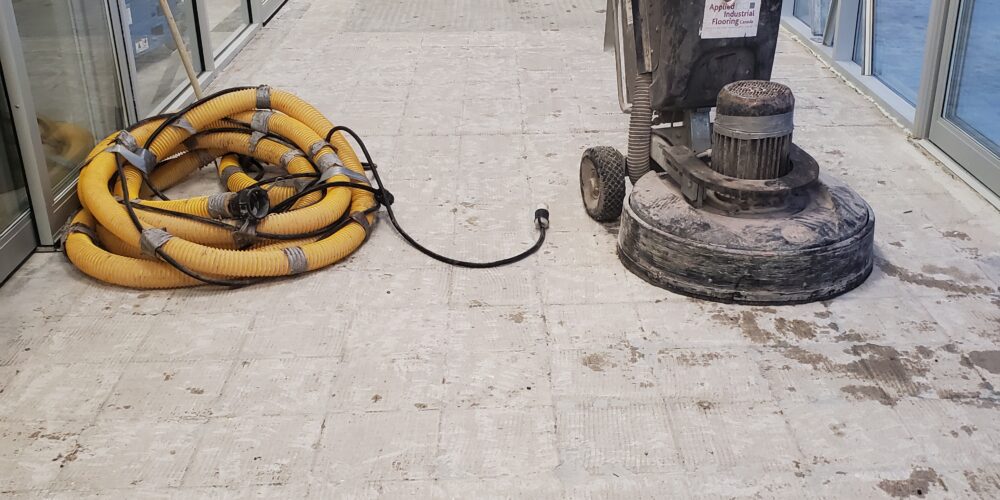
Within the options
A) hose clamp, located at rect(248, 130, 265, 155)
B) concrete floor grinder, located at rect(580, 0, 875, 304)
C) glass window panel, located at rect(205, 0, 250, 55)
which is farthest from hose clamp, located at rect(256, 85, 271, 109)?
glass window panel, located at rect(205, 0, 250, 55)

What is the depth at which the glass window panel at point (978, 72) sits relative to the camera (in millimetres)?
3811

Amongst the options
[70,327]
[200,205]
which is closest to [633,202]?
[200,205]

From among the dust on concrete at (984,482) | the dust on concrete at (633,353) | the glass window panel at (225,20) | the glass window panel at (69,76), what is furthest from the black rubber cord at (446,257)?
the glass window panel at (225,20)

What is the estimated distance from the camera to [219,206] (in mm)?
3418

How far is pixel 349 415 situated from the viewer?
100.0 inches

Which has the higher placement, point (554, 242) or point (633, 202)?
point (633, 202)

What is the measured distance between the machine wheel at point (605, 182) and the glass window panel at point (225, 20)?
10.4 ft

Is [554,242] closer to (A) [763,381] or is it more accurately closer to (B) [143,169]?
(A) [763,381]

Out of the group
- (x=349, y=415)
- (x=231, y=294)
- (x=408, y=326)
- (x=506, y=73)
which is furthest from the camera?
(x=506, y=73)

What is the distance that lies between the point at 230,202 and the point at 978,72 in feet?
9.69

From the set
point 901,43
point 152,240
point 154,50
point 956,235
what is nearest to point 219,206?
point 152,240

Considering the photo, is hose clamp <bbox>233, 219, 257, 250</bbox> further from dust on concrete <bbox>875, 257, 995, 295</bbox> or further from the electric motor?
dust on concrete <bbox>875, 257, 995, 295</bbox>

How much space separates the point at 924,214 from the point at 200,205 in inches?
104

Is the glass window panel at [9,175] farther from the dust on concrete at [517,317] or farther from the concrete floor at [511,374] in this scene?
the dust on concrete at [517,317]
